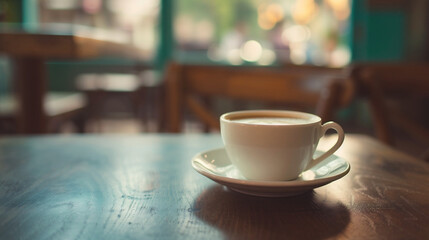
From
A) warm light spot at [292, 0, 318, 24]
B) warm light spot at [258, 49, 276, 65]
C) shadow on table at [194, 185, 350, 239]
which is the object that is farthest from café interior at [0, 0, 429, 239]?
warm light spot at [292, 0, 318, 24]

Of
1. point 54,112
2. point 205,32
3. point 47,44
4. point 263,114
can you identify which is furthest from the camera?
point 205,32

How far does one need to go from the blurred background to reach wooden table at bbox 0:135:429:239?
4.23 meters

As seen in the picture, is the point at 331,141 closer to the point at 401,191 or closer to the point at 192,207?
the point at 401,191

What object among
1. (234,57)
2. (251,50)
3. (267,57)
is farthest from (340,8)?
(234,57)

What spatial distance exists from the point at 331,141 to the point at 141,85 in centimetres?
353

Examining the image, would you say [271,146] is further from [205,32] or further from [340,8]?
[205,32]

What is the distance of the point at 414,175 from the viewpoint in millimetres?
576

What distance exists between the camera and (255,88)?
1142 millimetres

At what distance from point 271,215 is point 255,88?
2.46 feet

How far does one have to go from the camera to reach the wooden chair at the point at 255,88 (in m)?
1.00

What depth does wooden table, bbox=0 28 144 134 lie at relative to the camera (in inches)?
53.6

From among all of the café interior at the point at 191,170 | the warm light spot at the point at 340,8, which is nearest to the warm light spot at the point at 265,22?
the warm light spot at the point at 340,8

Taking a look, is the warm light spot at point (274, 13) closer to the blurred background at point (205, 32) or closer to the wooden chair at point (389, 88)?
the blurred background at point (205, 32)

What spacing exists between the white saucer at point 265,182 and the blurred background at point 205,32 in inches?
169
